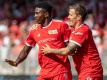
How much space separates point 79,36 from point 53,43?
2.05 ft

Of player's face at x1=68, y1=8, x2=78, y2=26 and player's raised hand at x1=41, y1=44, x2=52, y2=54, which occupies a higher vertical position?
player's face at x1=68, y1=8, x2=78, y2=26

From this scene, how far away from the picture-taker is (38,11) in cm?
935

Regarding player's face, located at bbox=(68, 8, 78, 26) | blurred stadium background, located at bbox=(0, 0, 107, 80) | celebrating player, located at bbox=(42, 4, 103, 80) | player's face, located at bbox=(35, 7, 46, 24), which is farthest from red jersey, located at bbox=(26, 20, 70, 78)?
blurred stadium background, located at bbox=(0, 0, 107, 80)

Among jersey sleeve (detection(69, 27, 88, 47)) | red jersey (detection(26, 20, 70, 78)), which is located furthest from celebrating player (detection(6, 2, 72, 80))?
jersey sleeve (detection(69, 27, 88, 47))

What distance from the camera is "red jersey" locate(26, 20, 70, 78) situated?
9.29 metres

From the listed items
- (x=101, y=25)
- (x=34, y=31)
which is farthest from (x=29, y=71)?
(x=34, y=31)

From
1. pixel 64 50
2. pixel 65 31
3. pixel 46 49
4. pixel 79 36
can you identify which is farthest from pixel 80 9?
pixel 46 49

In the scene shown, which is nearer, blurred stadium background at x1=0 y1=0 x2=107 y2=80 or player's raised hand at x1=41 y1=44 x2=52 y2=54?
player's raised hand at x1=41 y1=44 x2=52 y2=54

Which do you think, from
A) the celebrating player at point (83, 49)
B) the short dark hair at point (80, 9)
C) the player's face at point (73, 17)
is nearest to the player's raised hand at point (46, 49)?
the celebrating player at point (83, 49)

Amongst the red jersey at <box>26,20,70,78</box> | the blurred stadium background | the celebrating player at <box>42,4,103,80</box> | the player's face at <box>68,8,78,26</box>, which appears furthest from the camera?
the blurred stadium background

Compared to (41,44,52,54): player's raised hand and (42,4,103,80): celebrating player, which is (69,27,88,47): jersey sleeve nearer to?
(42,4,103,80): celebrating player

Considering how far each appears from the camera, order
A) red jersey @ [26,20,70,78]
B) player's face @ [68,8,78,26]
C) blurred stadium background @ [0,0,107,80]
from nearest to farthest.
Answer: player's face @ [68,8,78,26] → red jersey @ [26,20,70,78] → blurred stadium background @ [0,0,107,80]

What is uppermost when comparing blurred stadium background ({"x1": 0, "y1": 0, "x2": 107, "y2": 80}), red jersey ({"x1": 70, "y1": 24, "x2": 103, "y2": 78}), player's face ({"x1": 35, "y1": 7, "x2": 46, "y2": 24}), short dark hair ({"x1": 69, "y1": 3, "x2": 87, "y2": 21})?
short dark hair ({"x1": 69, "y1": 3, "x2": 87, "y2": 21})

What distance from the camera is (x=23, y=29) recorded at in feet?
61.1
